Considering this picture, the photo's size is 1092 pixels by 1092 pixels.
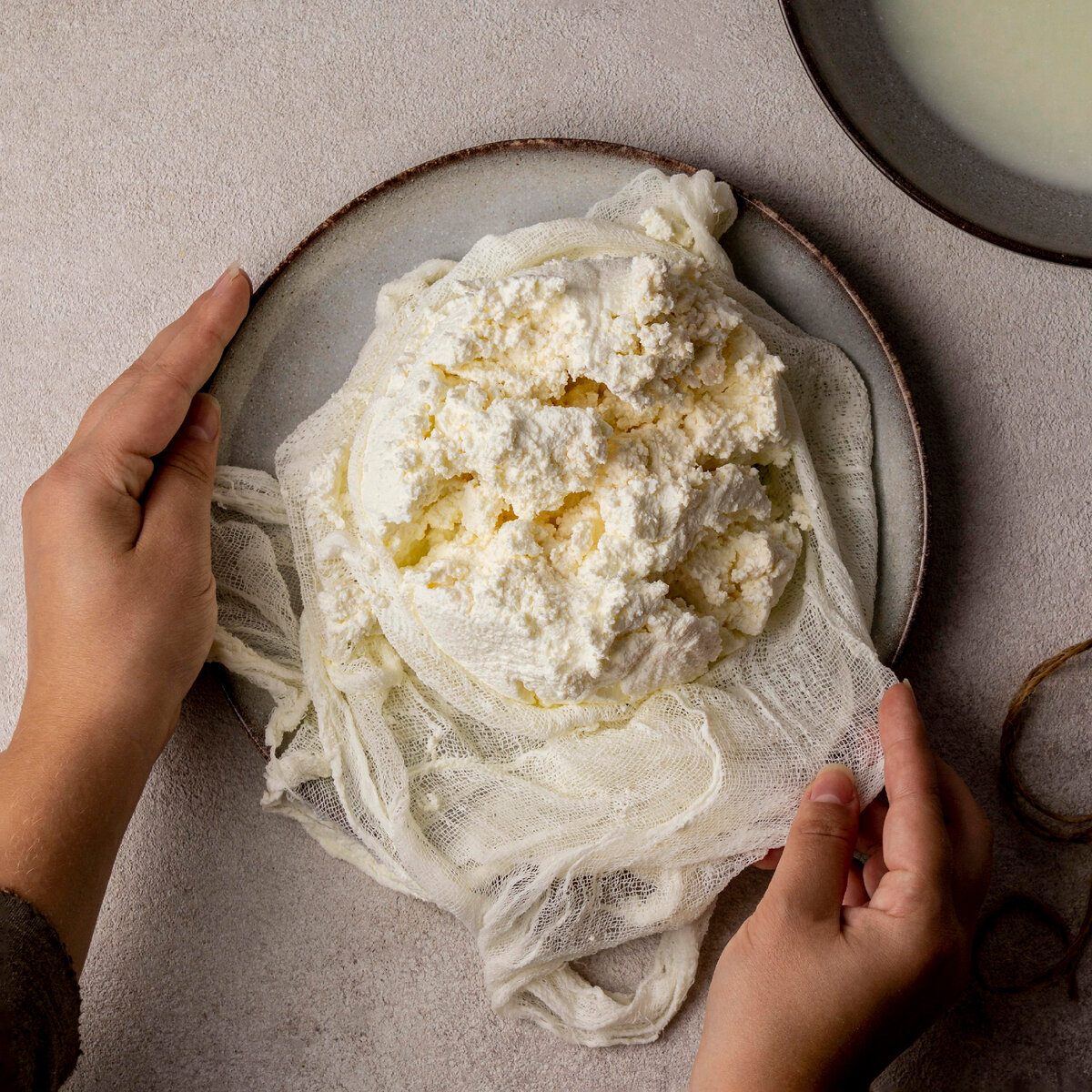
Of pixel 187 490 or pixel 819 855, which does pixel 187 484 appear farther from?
pixel 819 855

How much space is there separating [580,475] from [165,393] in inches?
14.4

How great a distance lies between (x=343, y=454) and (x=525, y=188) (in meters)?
0.28

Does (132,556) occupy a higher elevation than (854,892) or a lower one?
higher

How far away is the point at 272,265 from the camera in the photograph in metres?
0.85

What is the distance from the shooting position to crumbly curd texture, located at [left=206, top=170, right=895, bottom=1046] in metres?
0.66

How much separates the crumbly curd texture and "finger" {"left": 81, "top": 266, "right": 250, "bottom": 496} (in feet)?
0.14

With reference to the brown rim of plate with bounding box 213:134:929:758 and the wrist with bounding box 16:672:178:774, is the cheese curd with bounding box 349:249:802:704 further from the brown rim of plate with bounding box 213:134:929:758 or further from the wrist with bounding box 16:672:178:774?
the wrist with bounding box 16:672:178:774

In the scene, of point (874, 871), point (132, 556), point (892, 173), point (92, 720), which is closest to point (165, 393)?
point (132, 556)

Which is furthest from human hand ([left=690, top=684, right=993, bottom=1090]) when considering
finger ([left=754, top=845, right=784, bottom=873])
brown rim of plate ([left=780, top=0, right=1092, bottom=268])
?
brown rim of plate ([left=780, top=0, right=1092, bottom=268])

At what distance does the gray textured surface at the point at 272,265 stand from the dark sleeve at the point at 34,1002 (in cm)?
13

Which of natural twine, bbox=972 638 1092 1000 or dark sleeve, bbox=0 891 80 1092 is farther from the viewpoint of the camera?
natural twine, bbox=972 638 1092 1000

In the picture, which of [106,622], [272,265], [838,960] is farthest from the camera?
[272,265]

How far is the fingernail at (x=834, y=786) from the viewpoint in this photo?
68 centimetres

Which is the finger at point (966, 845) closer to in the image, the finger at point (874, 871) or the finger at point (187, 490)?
the finger at point (874, 871)
